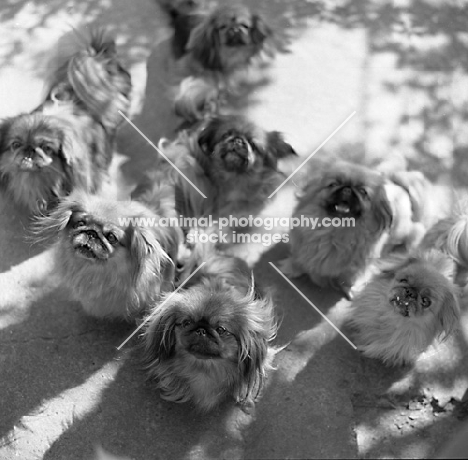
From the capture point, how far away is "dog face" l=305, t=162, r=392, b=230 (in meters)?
3.54

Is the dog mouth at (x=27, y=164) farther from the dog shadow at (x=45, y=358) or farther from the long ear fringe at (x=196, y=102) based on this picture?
the long ear fringe at (x=196, y=102)

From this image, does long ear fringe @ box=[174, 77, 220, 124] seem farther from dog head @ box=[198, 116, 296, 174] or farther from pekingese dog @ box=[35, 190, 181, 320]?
pekingese dog @ box=[35, 190, 181, 320]

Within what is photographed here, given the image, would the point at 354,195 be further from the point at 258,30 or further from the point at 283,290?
the point at 258,30

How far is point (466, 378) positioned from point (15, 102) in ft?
11.7

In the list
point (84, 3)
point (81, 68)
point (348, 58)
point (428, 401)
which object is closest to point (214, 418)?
point (428, 401)

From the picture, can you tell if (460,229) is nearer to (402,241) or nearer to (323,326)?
(402,241)

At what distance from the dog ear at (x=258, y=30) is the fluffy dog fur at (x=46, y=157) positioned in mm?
1512

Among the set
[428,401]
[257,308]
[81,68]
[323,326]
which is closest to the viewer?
[257,308]

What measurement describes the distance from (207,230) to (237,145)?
596 mm

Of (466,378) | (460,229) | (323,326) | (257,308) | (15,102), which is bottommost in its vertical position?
(466,378)

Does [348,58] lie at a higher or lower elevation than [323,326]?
higher

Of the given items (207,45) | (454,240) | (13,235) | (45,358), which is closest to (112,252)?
(45,358)

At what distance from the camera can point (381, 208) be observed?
3.55 m

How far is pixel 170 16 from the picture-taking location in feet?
17.4
